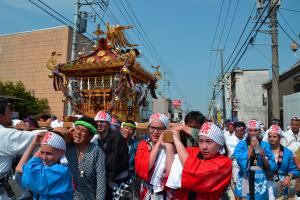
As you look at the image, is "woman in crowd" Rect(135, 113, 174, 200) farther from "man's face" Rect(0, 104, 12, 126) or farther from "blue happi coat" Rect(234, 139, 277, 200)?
"blue happi coat" Rect(234, 139, 277, 200)

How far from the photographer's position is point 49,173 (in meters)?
2.48

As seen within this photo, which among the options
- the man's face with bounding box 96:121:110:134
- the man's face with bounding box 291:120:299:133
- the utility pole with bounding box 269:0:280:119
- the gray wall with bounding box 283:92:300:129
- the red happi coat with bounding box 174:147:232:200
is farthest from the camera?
the gray wall with bounding box 283:92:300:129

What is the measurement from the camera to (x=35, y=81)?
1280 inches

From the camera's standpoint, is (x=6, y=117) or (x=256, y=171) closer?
(x=6, y=117)

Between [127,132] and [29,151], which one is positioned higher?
[127,132]

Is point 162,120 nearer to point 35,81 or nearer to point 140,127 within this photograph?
point 140,127

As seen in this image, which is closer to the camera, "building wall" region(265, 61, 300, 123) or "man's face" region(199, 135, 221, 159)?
"man's face" region(199, 135, 221, 159)

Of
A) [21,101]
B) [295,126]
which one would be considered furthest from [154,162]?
[21,101]

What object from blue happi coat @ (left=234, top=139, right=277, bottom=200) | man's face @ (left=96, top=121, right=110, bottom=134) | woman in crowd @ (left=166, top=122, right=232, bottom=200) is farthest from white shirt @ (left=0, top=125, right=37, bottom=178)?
blue happi coat @ (left=234, top=139, right=277, bottom=200)

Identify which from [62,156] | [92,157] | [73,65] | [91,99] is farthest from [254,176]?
[73,65]

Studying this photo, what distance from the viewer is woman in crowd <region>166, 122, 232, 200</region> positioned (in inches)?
95.4

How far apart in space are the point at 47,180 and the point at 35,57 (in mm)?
33043

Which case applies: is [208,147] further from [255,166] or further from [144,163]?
[255,166]

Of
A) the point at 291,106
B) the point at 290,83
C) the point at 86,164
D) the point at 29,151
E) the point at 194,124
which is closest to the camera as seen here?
the point at 29,151
